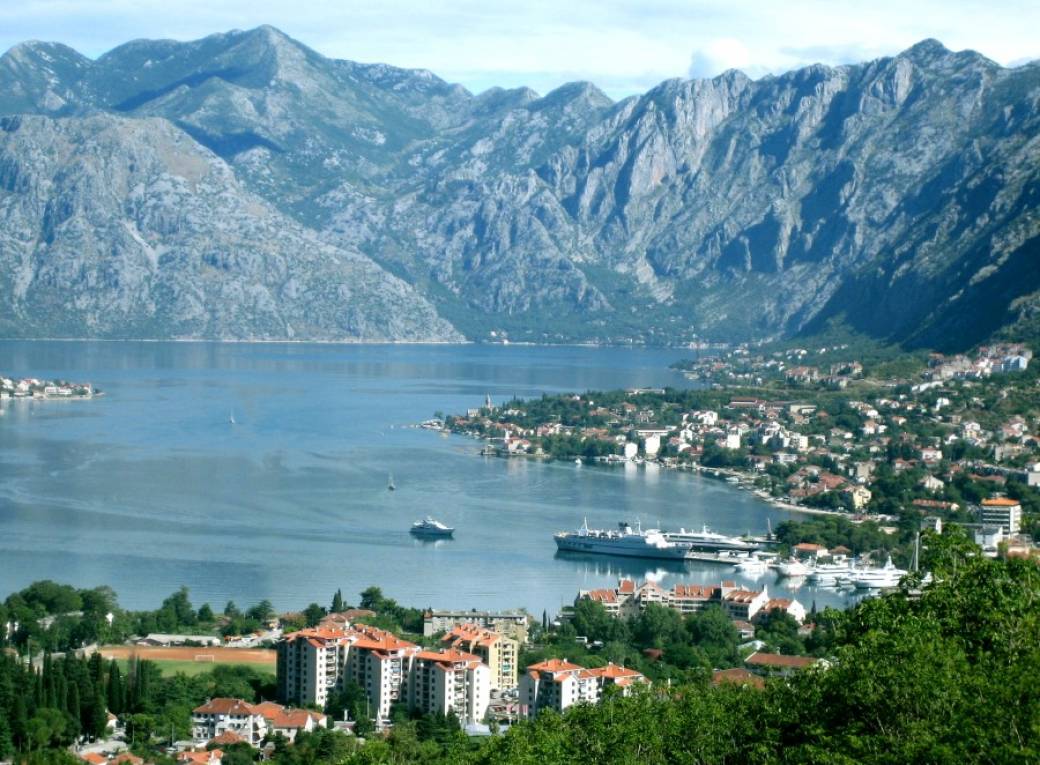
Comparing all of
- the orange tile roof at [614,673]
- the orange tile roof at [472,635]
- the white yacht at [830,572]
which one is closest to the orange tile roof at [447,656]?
the orange tile roof at [472,635]

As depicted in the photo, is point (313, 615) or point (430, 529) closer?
point (313, 615)

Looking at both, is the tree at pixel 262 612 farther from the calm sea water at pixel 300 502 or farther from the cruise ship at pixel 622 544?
the cruise ship at pixel 622 544

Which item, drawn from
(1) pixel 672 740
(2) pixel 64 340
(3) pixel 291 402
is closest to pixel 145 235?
(2) pixel 64 340

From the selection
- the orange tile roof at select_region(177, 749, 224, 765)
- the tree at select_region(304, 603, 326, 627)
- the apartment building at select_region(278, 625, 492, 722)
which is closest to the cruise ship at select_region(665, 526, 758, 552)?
the tree at select_region(304, 603, 326, 627)

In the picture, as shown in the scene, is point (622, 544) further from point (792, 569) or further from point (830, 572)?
point (830, 572)

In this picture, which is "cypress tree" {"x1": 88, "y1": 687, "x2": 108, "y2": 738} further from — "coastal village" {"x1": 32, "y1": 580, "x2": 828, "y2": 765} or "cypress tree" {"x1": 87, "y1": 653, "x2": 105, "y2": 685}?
"cypress tree" {"x1": 87, "y1": 653, "x2": 105, "y2": 685}

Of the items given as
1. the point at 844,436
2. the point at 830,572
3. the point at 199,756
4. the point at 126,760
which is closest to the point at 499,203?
the point at 844,436

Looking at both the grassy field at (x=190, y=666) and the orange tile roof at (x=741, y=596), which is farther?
the orange tile roof at (x=741, y=596)
